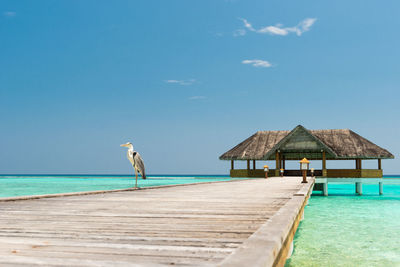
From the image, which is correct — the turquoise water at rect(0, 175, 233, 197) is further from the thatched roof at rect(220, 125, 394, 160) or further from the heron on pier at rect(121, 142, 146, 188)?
the heron on pier at rect(121, 142, 146, 188)

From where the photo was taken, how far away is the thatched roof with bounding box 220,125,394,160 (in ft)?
88.9

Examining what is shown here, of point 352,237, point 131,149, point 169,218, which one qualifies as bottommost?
point 352,237

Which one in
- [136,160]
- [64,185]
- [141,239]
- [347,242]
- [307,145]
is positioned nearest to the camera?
[141,239]

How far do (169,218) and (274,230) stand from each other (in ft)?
4.69

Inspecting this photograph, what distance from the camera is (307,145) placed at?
27.0 metres

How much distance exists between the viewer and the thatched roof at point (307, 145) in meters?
27.1

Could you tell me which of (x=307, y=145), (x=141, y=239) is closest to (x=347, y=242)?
(x=141, y=239)

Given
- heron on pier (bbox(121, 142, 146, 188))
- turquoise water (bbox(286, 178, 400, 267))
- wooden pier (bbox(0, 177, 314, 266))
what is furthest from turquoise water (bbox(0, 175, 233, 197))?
wooden pier (bbox(0, 177, 314, 266))

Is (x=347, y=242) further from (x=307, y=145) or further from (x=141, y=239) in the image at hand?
(x=307, y=145)

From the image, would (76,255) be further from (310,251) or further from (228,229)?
(310,251)

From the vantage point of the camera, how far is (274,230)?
10.0ft

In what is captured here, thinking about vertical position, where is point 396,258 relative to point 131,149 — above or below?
below

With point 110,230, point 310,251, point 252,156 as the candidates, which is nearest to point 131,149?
point 310,251

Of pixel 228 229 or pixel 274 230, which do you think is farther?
pixel 228 229
